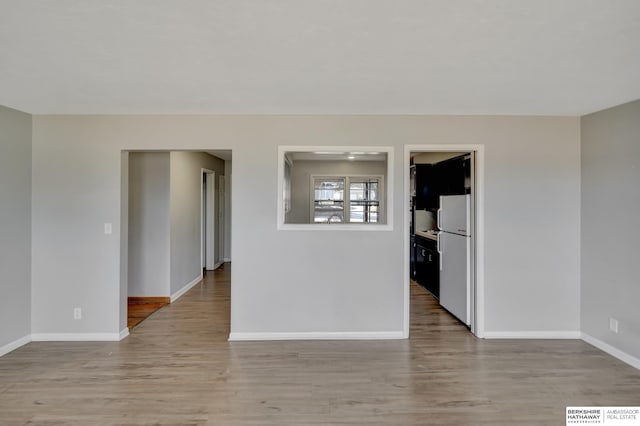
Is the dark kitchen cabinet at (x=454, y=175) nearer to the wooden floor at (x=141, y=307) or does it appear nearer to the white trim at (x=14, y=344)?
the wooden floor at (x=141, y=307)

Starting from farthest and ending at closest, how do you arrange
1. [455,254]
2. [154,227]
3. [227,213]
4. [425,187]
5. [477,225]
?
[227,213] → [425,187] → [154,227] → [455,254] → [477,225]

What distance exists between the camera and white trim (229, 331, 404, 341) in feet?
11.8

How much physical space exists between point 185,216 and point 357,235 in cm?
318

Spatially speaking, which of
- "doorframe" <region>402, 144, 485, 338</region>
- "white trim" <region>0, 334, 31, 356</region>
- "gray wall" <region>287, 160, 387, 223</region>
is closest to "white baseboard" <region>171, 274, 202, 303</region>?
"white trim" <region>0, 334, 31, 356</region>

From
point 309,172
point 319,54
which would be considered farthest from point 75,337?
point 309,172

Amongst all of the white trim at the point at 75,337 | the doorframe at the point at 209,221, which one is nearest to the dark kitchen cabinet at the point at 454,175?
the white trim at the point at 75,337

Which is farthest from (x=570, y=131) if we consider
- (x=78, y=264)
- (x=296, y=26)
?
(x=78, y=264)

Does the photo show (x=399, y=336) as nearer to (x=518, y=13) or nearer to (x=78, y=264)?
(x=518, y=13)

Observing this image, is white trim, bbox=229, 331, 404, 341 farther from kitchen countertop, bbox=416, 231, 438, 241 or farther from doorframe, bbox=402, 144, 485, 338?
kitchen countertop, bbox=416, 231, 438, 241

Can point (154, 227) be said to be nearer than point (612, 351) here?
No

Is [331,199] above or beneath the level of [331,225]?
above

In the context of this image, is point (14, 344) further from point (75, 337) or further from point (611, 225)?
point (611, 225)

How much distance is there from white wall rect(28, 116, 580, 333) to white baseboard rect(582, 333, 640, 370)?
0.72 feet

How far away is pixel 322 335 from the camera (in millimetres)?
3611
